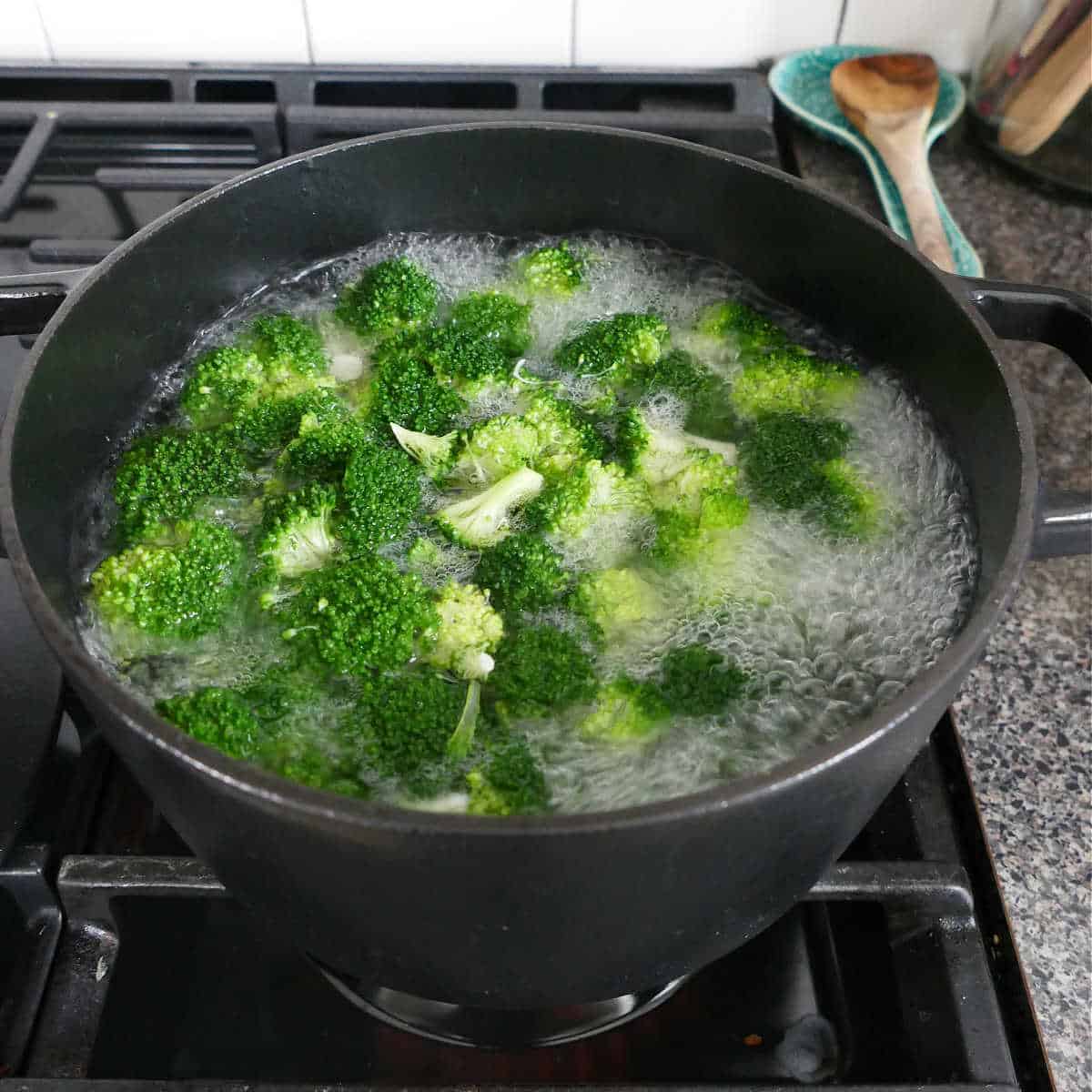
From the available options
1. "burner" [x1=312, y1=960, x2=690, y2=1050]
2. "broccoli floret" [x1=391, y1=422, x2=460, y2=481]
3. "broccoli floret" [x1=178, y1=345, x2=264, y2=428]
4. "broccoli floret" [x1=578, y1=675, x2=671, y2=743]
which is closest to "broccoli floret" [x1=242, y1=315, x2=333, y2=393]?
"broccoli floret" [x1=178, y1=345, x2=264, y2=428]

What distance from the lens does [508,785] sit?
30.6 inches

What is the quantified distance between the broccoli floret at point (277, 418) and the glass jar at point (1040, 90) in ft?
3.56

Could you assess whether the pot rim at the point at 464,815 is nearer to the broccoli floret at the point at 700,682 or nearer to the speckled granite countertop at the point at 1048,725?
the broccoli floret at the point at 700,682

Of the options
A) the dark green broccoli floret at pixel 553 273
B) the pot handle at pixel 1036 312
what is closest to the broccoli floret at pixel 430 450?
the dark green broccoli floret at pixel 553 273

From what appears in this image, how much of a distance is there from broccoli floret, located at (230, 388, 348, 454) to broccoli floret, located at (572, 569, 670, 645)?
1.04 ft

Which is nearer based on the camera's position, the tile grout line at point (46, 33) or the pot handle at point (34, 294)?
the pot handle at point (34, 294)

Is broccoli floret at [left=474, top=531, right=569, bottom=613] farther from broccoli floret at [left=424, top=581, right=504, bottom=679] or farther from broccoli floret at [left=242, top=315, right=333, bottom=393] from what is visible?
broccoli floret at [left=242, top=315, right=333, bottom=393]

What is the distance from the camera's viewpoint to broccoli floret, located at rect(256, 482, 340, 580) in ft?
3.07

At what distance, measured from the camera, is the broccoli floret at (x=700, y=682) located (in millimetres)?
848

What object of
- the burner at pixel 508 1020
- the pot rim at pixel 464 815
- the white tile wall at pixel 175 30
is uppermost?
the pot rim at pixel 464 815

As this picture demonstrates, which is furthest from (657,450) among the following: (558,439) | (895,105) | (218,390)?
(895,105)

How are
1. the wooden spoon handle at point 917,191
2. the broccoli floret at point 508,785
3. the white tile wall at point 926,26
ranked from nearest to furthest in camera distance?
the broccoli floret at point 508,785 < the wooden spoon handle at point 917,191 < the white tile wall at point 926,26

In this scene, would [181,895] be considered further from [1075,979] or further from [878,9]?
[878,9]

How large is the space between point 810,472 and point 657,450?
0.48 ft
